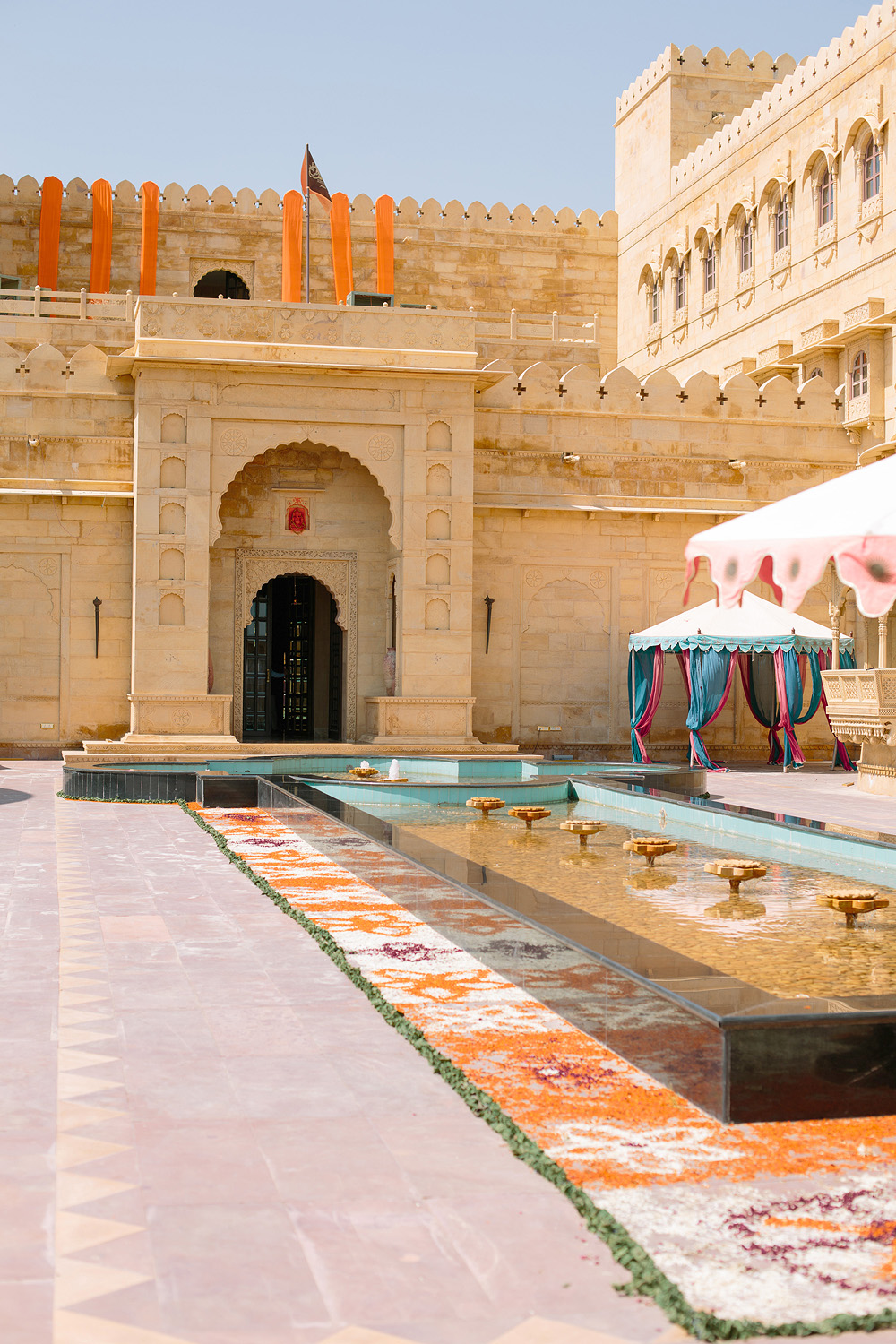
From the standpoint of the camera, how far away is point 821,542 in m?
6.13

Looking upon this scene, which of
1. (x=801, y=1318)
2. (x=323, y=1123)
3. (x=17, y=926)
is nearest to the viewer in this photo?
(x=801, y=1318)

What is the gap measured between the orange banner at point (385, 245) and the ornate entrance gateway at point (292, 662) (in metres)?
7.62

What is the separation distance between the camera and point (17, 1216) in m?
3.08

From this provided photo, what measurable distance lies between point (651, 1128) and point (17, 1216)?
1.66 meters

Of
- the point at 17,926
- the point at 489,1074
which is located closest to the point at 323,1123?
Result: the point at 489,1074

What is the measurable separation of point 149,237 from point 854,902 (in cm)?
2187

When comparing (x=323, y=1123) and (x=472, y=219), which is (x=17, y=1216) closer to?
(x=323, y=1123)

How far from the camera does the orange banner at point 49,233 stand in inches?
965

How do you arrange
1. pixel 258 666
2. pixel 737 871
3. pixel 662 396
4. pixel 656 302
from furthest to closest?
pixel 656 302 → pixel 258 666 → pixel 662 396 → pixel 737 871

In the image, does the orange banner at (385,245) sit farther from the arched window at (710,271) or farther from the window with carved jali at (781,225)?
the window with carved jali at (781,225)

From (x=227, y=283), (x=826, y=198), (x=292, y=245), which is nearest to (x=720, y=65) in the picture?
(x=826, y=198)

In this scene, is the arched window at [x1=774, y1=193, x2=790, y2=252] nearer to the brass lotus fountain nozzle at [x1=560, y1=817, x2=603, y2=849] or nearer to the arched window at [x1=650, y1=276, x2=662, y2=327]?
the arched window at [x1=650, y1=276, x2=662, y2=327]

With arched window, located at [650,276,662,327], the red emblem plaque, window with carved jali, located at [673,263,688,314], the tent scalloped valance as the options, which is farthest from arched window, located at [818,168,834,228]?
the red emblem plaque

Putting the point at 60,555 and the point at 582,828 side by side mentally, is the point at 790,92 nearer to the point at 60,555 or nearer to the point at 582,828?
the point at 60,555
